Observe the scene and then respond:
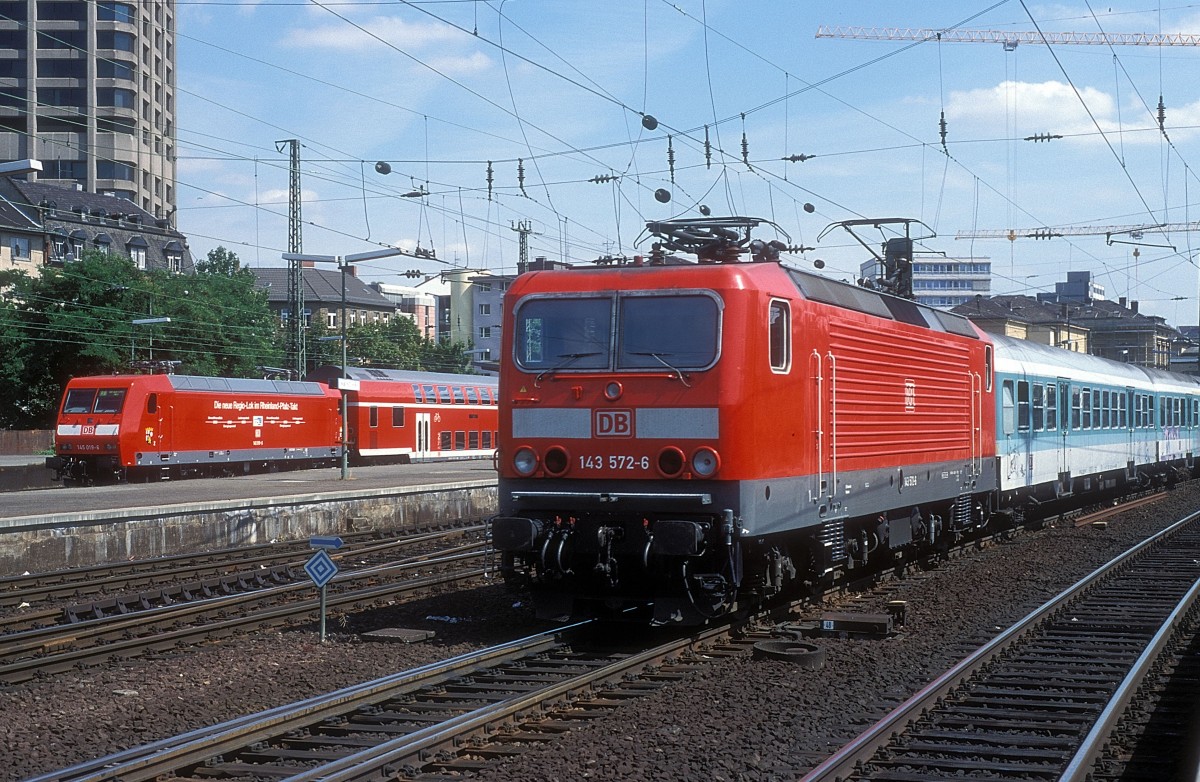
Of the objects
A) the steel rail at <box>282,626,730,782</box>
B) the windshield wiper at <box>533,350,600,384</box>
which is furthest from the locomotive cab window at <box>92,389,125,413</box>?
the steel rail at <box>282,626,730,782</box>

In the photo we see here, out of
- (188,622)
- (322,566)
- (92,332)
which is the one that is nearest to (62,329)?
(92,332)

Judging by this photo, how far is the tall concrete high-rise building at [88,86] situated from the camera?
91.0 m

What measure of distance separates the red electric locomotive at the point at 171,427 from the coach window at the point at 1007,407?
76.8 ft

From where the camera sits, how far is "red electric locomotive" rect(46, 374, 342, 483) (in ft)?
114

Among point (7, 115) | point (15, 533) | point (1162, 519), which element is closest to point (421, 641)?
point (15, 533)

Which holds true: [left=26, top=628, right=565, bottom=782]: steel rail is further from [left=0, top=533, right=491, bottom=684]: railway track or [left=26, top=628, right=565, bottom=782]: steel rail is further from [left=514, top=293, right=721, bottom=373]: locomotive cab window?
[left=0, top=533, right=491, bottom=684]: railway track

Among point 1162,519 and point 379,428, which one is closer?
point 1162,519

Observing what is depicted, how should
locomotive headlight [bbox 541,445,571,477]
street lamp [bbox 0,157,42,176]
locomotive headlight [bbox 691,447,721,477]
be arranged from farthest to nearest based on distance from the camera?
street lamp [bbox 0,157,42,176] → locomotive headlight [bbox 541,445,571,477] → locomotive headlight [bbox 691,447,721,477]

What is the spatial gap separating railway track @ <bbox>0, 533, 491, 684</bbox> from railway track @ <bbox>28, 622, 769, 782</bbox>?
2.97 metres

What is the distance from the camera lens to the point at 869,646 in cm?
1195

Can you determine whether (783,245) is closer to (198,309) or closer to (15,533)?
(15,533)

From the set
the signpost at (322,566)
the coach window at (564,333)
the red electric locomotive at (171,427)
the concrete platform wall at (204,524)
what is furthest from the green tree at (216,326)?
the coach window at (564,333)

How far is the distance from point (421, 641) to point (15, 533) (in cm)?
1047

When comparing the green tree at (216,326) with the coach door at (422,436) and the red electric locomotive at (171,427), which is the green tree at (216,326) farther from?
the red electric locomotive at (171,427)
